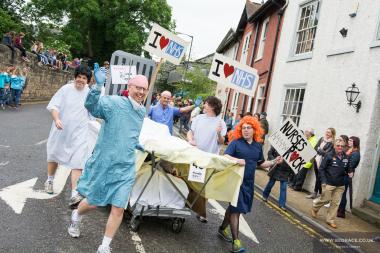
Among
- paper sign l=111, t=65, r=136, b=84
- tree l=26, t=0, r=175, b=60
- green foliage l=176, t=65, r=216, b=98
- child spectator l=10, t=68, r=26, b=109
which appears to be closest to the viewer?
paper sign l=111, t=65, r=136, b=84

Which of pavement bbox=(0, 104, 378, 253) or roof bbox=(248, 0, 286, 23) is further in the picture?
roof bbox=(248, 0, 286, 23)

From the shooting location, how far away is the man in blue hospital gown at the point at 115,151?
480 centimetres

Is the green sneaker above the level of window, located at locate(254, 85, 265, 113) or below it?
below

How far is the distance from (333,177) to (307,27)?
8.72 meters

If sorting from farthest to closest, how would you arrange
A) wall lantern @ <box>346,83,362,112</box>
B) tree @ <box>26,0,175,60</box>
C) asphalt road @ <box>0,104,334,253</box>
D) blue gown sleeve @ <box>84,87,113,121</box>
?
tree @ <box>26,0,175,60</box> < wall lantern @ <box>346,83,362,112</box> < asphalt road @ <box>0,104,334,253</box> < blue gown sleeve @ <box>84,87,113,121</box>

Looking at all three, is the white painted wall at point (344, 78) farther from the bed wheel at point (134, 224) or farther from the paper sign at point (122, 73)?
the bed wheel at point (134, 224)

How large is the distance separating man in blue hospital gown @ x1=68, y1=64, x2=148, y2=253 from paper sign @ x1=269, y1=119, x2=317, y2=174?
3797 millimetres

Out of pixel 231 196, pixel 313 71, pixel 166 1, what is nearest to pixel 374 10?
pixel 313 71

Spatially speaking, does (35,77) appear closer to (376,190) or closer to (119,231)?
(376,190)

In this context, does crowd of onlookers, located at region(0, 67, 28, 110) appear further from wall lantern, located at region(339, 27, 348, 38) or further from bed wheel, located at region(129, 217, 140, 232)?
bed wheel, located at region(129, 217, 140, 232)

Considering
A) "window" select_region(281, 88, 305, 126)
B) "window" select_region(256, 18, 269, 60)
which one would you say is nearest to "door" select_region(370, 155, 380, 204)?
"window" select_region(281, 88, 305, 126)

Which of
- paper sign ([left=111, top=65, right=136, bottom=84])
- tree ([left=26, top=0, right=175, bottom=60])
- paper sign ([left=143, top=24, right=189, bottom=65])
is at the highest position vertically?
tree ([left=26, top=0, right=175, bottom=60])

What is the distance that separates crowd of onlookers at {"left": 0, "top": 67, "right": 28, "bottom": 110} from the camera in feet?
61.5

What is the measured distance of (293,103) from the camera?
16.1m
